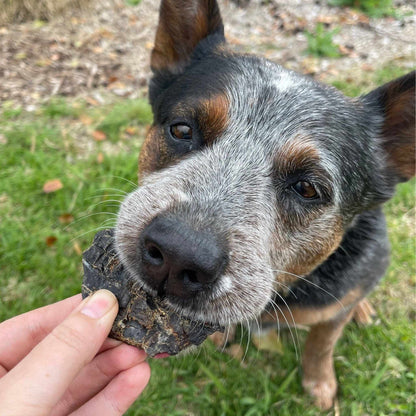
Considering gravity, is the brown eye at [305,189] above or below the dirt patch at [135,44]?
above

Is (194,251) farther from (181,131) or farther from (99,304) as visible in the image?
(181,131)

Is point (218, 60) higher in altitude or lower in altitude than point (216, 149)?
higher

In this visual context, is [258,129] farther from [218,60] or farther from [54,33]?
[54,33]

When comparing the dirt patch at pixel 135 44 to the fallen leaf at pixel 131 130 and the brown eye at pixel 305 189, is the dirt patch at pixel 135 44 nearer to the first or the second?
the fallen leaf at pixel 131 130

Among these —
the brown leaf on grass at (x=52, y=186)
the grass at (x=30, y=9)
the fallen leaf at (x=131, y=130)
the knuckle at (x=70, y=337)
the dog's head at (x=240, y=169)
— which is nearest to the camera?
the knuckle at (x=70, y=337)

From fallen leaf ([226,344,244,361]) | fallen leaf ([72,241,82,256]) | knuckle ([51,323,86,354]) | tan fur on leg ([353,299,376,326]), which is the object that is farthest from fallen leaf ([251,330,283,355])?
knuckle ([51,323,86,354])

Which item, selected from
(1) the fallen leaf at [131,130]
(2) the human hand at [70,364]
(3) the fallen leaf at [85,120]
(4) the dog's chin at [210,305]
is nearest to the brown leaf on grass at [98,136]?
(3) the fallen leaf at [85,120]

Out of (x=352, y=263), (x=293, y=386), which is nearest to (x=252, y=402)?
(x=293, y=386)
